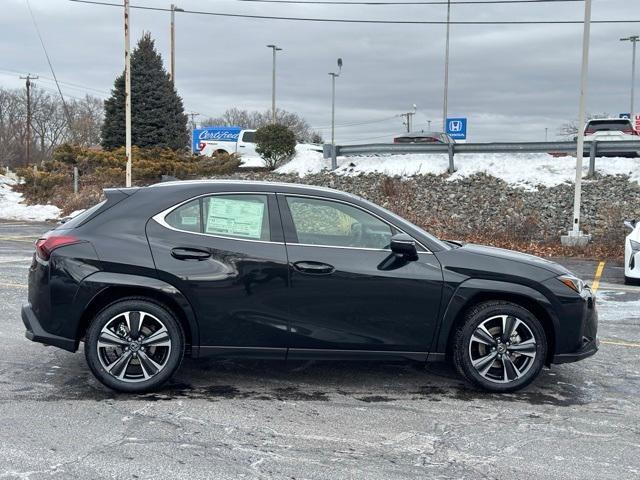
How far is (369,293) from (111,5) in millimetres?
25064

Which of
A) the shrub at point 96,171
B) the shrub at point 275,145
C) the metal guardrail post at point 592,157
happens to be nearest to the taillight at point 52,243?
the metal guardrail post at point 592,157

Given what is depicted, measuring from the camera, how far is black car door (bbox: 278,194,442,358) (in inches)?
204

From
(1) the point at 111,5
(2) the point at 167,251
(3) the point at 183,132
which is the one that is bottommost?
(2) the point at 167,251

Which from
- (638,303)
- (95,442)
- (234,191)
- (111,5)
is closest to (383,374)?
(234,191)

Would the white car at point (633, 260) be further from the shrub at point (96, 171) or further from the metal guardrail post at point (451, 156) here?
the shrub at point (96, 171)

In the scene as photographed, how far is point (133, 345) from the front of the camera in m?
5.16

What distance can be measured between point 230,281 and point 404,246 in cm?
133

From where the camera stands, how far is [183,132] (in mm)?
34438

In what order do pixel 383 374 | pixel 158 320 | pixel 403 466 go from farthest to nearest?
pixel 383 374 < pixel 158 320 < pixel 403 466

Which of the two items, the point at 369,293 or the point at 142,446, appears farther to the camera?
the point at 369,293

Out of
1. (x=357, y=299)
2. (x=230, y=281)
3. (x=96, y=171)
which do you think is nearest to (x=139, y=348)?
(x=230, y=281)

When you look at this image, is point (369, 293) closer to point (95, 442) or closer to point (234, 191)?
point (234, 191)

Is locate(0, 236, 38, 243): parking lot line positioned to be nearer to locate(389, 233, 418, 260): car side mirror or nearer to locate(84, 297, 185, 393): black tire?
locate(84, 297, 185, 393): black tire

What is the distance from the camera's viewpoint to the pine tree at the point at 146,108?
32.0 metres
